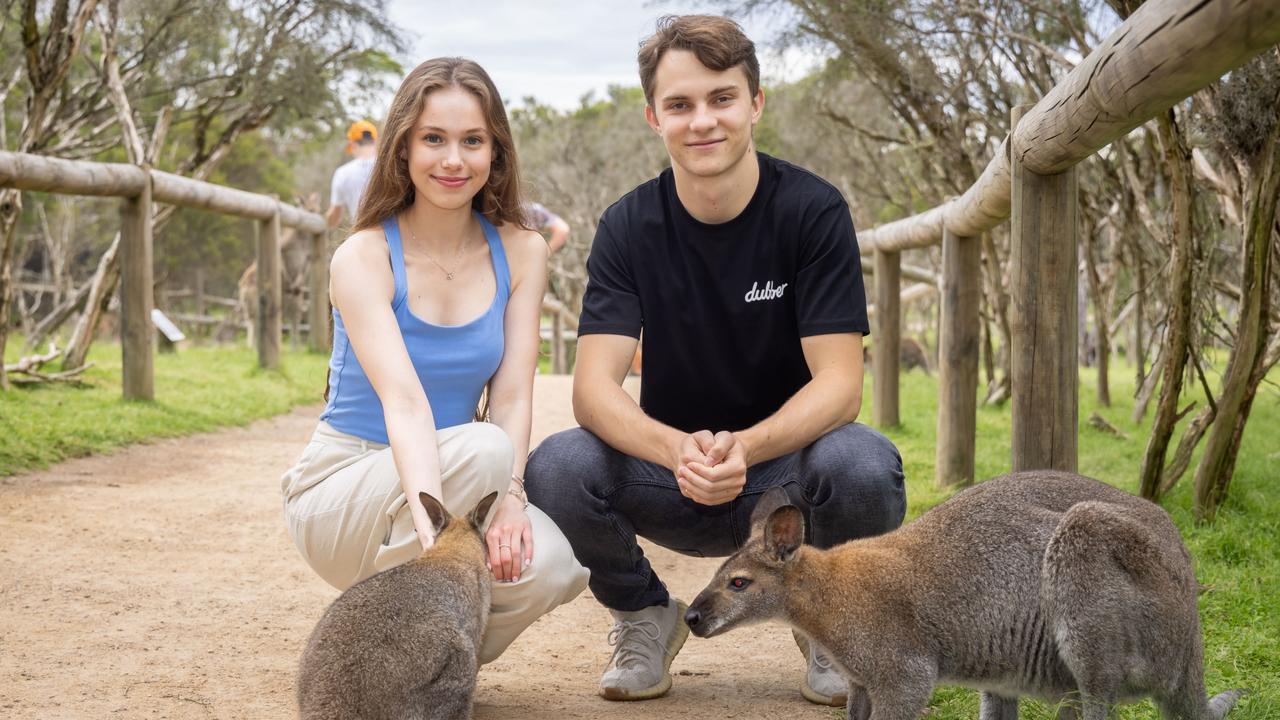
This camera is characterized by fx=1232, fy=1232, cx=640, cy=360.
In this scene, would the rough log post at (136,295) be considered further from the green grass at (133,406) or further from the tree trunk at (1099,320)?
the tree trunk at (1099,320)

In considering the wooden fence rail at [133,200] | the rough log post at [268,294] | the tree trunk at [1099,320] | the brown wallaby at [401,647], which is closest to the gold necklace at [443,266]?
the brown wallaby at [401,647]

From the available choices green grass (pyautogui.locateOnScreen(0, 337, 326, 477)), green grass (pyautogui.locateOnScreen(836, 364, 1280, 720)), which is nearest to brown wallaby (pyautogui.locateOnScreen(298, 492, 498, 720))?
green grass (pyautogui.locateOnScreen(836, 364, 1280, 720))

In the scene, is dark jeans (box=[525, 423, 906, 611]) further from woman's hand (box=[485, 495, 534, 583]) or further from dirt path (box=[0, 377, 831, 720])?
dirt path (box=[0, 377, 831, 720])

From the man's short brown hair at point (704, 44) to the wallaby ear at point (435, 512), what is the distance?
50.5 inches

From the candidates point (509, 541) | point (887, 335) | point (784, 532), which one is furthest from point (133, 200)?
point (784, 532)

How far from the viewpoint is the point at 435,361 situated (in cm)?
311

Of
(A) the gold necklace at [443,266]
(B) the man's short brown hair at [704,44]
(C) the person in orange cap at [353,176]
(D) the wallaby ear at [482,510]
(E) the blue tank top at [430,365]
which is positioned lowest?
(D) the wallaby ear at [482,510]

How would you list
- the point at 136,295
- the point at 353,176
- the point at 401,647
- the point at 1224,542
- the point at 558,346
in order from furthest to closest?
the point at 558,346 < the point at 353,176 < the point at 136,295 < the point at 1224,542 < the point at 401,647

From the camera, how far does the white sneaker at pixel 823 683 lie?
9.68 feet

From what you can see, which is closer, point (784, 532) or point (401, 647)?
point (401, 647)

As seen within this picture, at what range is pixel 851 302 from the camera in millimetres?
3158

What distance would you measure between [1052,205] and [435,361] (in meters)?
1.66

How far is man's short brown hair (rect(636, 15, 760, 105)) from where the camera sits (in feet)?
10.2

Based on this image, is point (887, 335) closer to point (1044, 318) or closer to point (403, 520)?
point (1044, 318)
